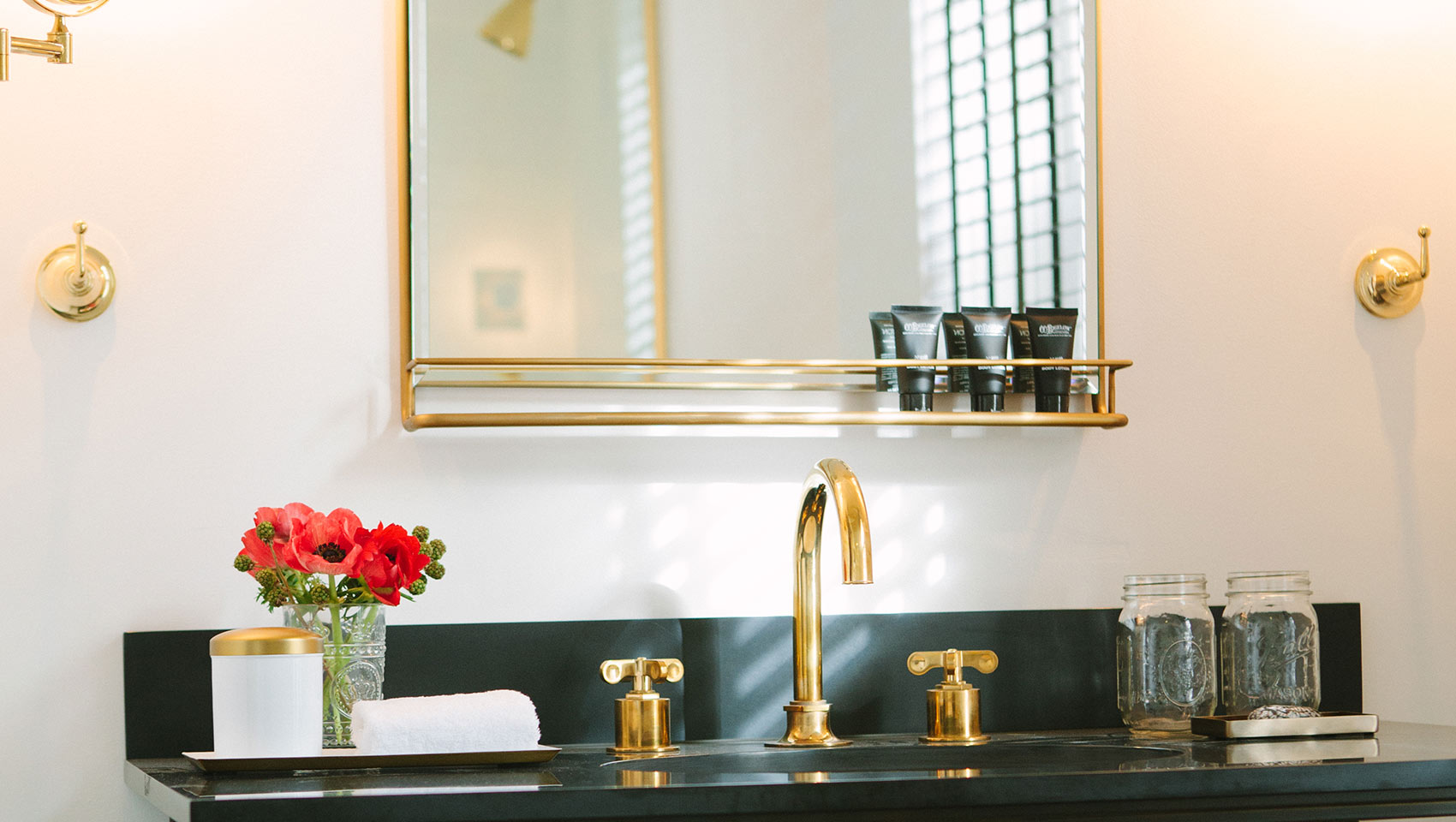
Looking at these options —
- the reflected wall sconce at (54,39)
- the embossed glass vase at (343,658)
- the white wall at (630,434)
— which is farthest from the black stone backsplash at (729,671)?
the reflected wall sconce at (54,39)

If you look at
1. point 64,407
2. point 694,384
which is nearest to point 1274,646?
point 694,384

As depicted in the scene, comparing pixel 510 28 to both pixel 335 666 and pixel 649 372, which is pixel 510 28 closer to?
pixel 649 372

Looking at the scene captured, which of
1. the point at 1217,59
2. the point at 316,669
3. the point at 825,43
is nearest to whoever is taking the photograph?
the point at 316,669

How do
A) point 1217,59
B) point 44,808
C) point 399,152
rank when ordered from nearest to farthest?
point 44,808
point 399,152
point 1217,59

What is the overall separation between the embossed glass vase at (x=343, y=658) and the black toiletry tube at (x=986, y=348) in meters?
0.73

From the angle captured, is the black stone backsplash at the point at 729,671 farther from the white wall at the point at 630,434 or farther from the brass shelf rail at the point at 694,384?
the brass shelf rail at the point at 694,384

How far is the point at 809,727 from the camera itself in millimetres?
1498

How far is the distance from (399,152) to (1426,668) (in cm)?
141

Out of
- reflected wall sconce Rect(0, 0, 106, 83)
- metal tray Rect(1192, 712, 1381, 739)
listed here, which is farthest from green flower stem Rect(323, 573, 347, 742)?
metal tray Rect(1192, 712, 1381, 739)

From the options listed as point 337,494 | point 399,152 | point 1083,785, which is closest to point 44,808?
point 337,494

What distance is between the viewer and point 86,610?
4.86 feet

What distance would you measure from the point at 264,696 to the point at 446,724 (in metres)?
Result: 0.16

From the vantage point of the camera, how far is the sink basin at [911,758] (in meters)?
1.40

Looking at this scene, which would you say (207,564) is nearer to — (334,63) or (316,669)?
(316,669)
